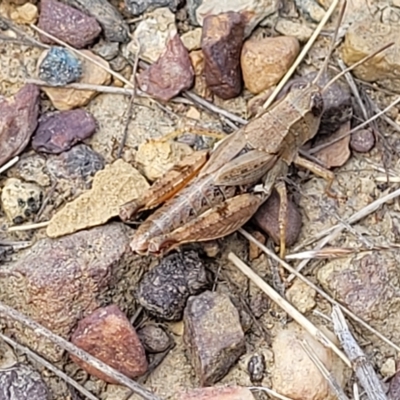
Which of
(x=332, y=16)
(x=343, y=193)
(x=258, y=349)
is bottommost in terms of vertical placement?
(x=258, y=349)

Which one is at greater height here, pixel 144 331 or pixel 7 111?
pixel 7 111

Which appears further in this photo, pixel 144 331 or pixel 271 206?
pixel 271 206

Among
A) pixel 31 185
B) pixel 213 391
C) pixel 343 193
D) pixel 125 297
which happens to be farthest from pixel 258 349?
pixel 31 185

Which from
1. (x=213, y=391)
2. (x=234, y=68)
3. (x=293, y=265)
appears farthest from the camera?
(x=234, y=68)

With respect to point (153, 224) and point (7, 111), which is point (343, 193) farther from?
point (7, 111)

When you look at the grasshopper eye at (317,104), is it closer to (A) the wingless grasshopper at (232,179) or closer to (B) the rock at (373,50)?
(A) the wingless grasshopper at (232,179)

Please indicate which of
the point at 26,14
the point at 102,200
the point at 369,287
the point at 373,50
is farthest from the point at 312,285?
the point at 26,14

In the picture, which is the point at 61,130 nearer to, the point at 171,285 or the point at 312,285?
the point at 171,285
